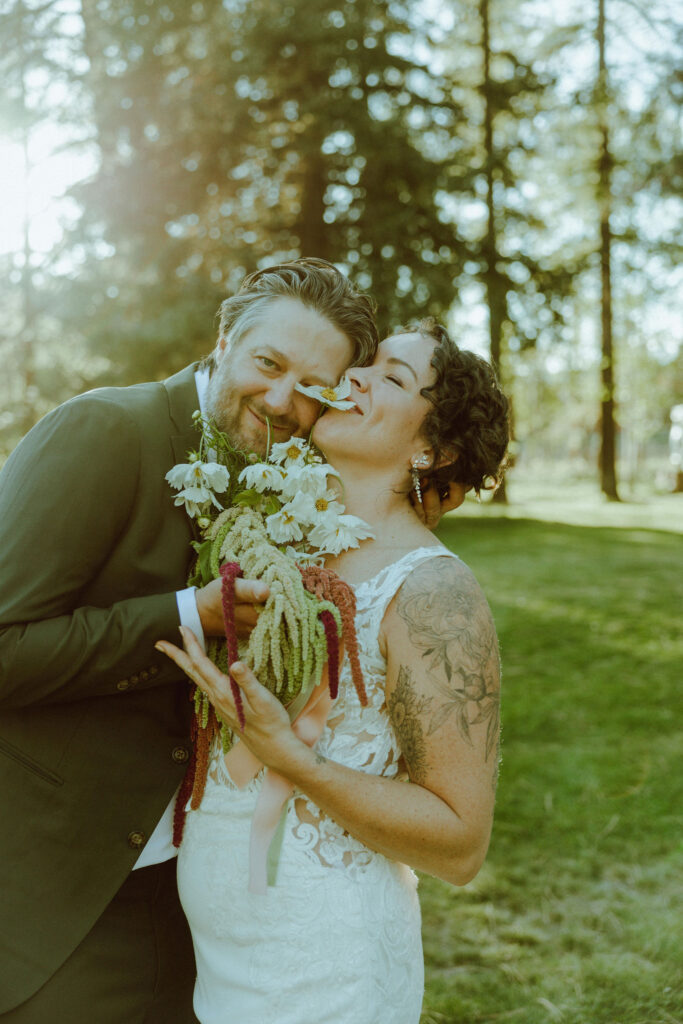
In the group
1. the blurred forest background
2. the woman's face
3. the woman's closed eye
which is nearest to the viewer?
the woman's face

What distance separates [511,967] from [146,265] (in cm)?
1291

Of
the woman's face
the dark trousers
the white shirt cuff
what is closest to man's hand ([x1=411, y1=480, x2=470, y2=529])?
the woman's face

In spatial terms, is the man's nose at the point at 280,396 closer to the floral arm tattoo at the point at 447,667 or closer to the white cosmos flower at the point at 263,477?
the white cosmos flower at the point at 263,477

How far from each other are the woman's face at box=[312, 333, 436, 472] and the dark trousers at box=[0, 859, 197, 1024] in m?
1.42

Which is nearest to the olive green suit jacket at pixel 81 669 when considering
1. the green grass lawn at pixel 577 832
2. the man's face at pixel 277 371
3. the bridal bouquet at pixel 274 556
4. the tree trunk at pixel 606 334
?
the bridal bouquet at pixel 274 556

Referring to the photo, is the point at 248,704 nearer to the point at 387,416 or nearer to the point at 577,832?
the point at 387,416

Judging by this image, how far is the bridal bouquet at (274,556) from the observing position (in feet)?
7.23

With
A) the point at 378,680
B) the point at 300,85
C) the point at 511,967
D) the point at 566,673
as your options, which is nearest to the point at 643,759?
the point at 566,673

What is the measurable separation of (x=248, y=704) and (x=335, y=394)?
1111mm

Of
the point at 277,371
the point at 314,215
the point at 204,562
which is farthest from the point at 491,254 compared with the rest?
the point at 204,562

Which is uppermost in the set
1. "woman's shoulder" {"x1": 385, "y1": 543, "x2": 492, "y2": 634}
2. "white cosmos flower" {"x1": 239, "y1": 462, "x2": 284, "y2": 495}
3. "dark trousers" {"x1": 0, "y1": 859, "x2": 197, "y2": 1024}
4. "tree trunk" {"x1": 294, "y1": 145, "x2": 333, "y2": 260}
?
"tree trunk" {"x1": 294, "y1": 145, "x2": 333, "y2": 260}

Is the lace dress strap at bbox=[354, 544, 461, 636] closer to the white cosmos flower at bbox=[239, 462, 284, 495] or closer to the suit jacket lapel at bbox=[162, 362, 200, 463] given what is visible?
the white cosmos flower at bbox=[239, 462, 284, 495]

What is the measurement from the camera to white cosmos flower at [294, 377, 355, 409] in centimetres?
288

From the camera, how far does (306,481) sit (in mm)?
2648
